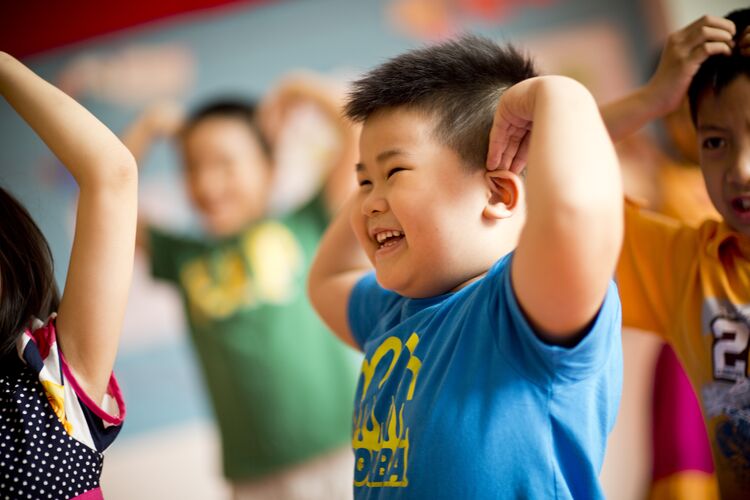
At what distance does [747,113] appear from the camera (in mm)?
851

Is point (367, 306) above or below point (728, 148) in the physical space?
below

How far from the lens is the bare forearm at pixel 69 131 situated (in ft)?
2.42

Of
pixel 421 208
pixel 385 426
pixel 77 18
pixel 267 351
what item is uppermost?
pixel 77 18

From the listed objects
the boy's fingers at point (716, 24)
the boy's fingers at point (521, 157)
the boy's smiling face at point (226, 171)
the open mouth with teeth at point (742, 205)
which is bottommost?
the open mouth with teeth at point (742, 205)

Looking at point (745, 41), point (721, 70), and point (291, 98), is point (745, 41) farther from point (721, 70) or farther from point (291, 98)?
point (291, 98)

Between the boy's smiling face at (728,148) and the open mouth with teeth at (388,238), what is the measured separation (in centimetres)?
42

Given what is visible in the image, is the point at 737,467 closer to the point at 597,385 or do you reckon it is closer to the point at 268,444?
the point at 597,385

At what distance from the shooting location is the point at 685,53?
91cm

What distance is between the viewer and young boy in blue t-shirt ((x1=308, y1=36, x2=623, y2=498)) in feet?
1.90

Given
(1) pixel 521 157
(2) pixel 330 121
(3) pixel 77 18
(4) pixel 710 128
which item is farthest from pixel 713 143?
(3) pixel 77 18

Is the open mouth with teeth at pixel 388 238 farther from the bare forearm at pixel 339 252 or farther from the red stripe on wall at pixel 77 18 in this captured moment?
the red stripe on wall at pixel 77 18

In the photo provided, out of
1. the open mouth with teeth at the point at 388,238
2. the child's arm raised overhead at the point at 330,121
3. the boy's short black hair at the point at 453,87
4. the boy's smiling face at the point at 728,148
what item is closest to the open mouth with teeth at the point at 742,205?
the boy's smiling face at the point at 728,148

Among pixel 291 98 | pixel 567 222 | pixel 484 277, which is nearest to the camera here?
pixel 567 222

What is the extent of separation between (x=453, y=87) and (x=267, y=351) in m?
1.23
